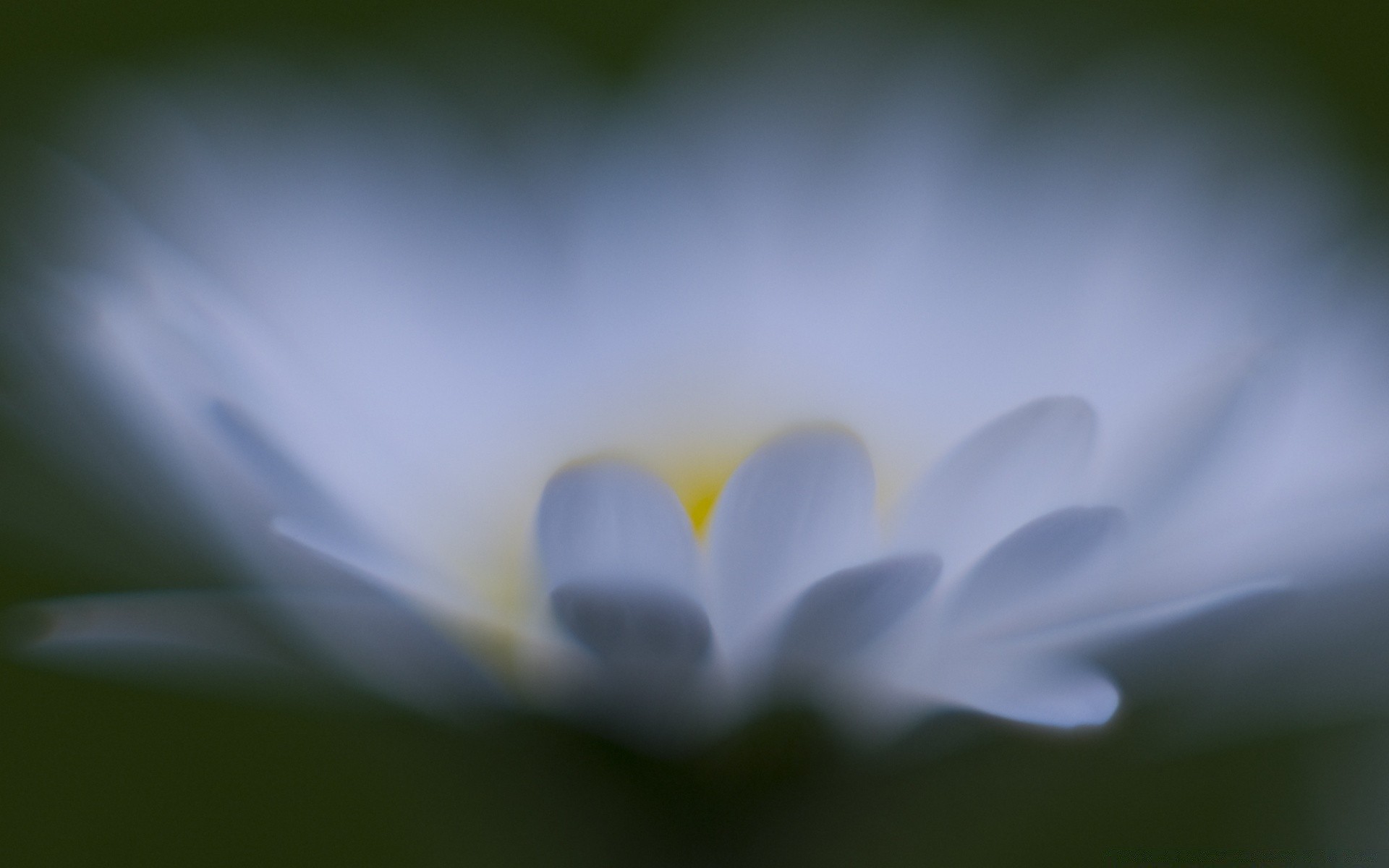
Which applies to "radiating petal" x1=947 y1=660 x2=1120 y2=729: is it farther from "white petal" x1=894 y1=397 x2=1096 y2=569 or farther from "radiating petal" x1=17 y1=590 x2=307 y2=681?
Result: "radiating petal" x1=17 y1=590 x2=307 y2=681

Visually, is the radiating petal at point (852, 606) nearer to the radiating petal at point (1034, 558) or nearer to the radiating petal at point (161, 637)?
the radiating petal at point (1034, 558)

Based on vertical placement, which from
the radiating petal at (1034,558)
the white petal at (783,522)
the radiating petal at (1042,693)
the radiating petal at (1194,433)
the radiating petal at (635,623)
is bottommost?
the radiating petal at (1042,693)

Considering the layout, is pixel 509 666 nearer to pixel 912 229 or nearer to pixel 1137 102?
pixel 912 229

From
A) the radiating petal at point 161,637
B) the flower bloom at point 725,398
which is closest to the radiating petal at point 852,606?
the flower bloom at point 725,398

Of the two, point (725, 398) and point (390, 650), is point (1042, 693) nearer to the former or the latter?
point (390, 650)

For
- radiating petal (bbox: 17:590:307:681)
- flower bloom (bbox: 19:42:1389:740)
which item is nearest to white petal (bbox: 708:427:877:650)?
flower bloom (bbox: 19:42:1389:740)

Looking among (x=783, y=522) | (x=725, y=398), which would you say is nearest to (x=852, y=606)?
(x=783, y=522)

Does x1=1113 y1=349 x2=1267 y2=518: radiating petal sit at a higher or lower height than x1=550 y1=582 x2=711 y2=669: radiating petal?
higher
